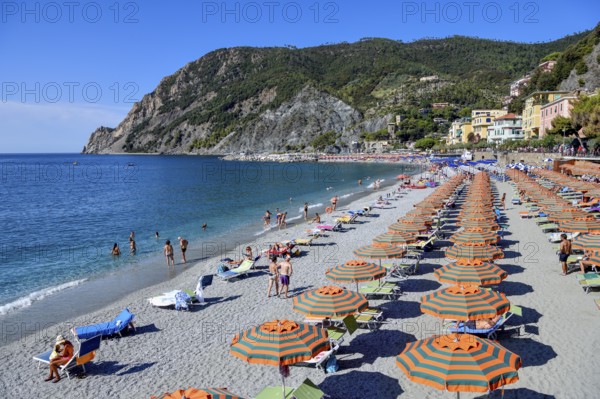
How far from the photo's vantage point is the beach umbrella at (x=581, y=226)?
1707 centimetres

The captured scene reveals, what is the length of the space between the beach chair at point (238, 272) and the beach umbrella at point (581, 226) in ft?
40.4

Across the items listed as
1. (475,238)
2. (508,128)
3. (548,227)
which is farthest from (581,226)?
(508,128)

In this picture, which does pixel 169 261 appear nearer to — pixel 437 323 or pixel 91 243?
pixel 91 243

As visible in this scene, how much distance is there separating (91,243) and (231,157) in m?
154

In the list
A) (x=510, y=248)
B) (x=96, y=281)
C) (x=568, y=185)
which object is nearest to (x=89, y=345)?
(x=96, y=281)

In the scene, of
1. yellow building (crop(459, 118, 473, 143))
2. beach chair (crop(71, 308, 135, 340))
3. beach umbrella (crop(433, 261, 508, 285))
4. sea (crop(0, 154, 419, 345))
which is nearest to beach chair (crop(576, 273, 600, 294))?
beach umbrella (crop(433, 261, 508, 285))

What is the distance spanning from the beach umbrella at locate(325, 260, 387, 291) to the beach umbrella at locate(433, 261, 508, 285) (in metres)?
1.71

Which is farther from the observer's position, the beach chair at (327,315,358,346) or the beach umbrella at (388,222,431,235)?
the beach umbrella at (388,222,431,235)

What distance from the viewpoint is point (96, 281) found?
20031 mm

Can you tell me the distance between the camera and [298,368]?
9969 millimetres

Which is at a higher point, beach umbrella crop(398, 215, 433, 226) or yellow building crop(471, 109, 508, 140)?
yellow building crop(471, 109, 508, 140)

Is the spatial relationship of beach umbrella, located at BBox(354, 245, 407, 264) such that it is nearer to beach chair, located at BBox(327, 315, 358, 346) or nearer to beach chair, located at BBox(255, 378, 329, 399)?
beach chair, located at BBox(327, 315, 358, 346)

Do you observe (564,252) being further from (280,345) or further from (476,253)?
(280,345)

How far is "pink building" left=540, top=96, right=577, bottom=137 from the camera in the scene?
5788cm
